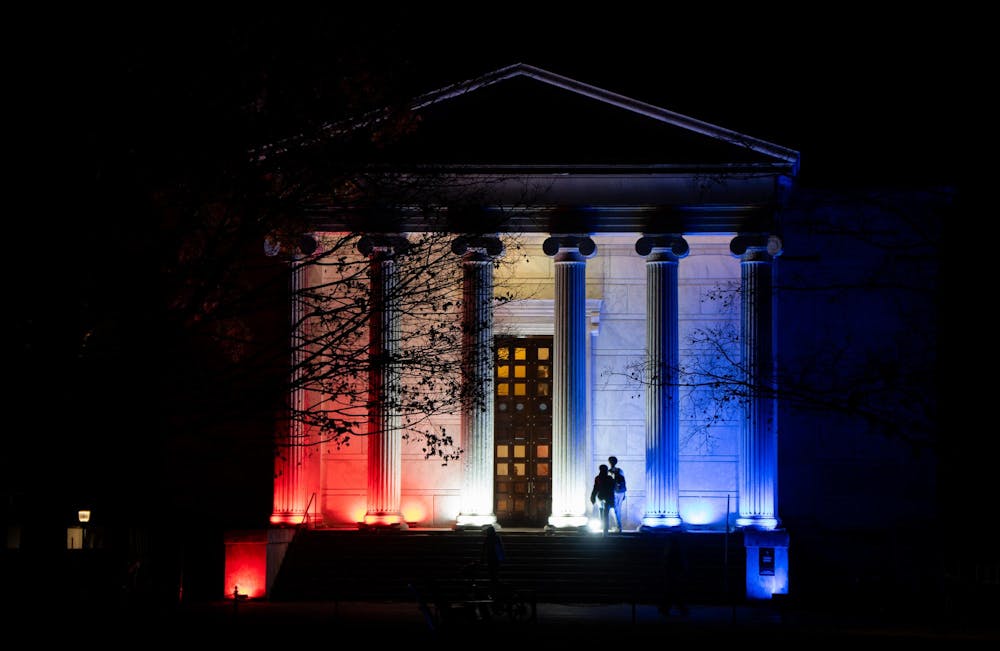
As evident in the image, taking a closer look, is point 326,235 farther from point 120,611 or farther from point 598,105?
point 120,611

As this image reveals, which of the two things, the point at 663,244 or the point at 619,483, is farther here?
the point at 619,483

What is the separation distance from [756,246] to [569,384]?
529cm

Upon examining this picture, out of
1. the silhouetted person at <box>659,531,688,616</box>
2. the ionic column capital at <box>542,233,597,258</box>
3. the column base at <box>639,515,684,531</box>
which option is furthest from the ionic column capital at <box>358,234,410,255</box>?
the silhouetted person at <box>659,531,688,616</box>

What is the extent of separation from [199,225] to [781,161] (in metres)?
15.8

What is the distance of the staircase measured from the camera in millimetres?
30344

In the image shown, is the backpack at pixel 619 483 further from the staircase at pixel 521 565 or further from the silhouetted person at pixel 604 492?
the staircase at pixel 521 565

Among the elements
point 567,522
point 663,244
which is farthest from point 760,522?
point 663,244

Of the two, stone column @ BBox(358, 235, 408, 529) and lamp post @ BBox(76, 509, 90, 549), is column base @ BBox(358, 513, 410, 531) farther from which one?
lamp post @ BBox(76, 509, 90, 549)

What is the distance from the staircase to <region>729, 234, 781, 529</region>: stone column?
0.87 metres

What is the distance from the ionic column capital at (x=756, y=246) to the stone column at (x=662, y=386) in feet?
3.85

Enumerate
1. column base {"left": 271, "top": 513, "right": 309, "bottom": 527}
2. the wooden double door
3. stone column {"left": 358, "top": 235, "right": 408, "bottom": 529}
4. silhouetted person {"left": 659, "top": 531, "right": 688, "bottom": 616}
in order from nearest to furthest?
silhouetted person {"left": 659, "top": 531, "right": 688, "bottom": 616}
stone column {"left": 358, "top": 235, "right": 408, "bottom": 529}
column base {"left": 271, "top": 513, "right": 309, "bottom": 527}
the wooden double door

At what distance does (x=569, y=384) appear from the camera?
32.7 metres

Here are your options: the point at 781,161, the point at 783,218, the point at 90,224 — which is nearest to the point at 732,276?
the point at 783,218

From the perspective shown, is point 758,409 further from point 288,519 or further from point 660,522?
point 288,519
